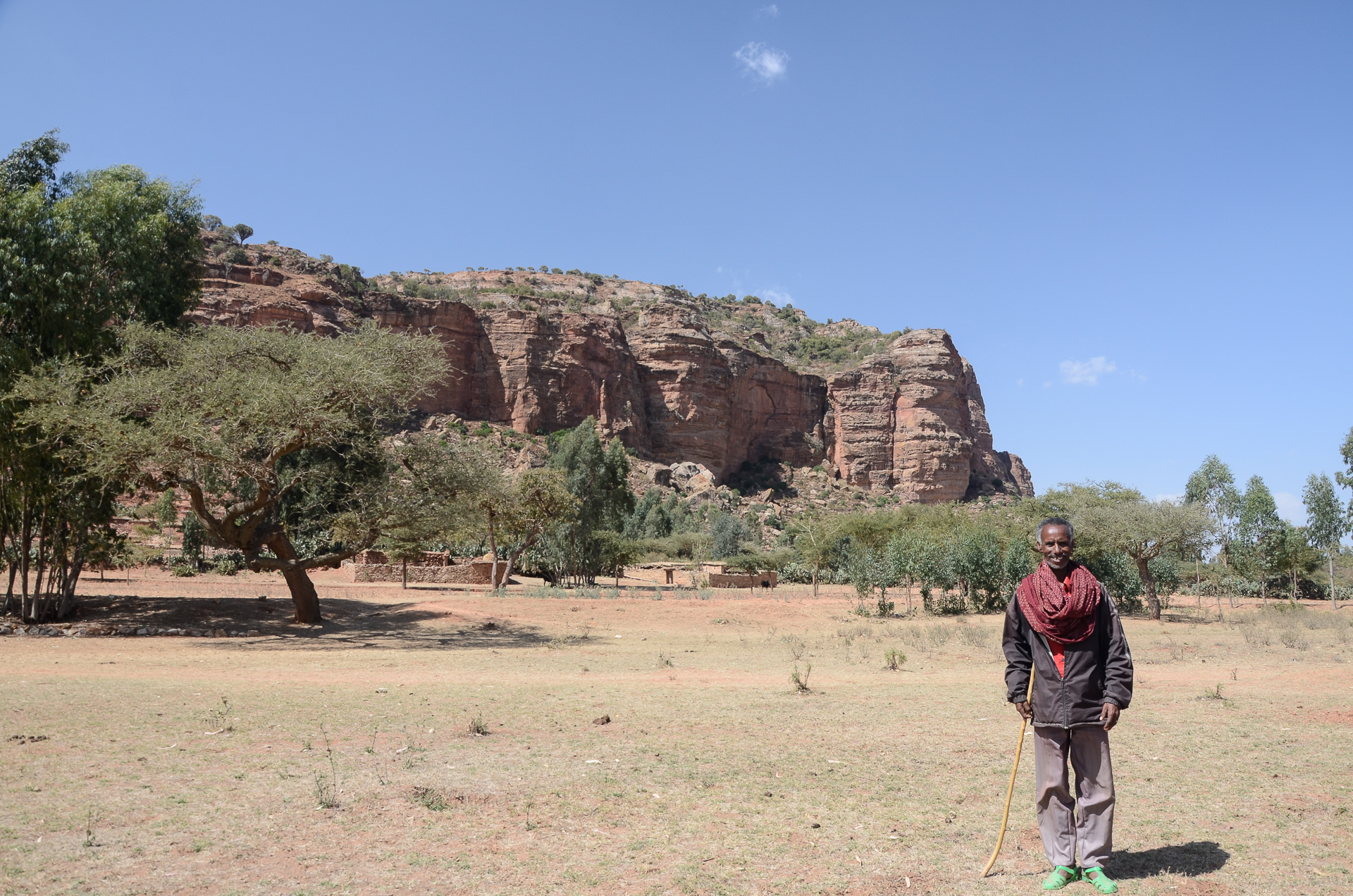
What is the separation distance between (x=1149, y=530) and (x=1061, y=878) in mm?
26078

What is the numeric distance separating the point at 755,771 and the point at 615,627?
49.7 feet

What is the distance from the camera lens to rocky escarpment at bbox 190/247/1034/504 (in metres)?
75.8

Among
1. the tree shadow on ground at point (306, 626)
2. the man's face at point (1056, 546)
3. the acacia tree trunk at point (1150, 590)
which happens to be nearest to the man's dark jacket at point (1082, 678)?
the man's face at point (1056, 546)

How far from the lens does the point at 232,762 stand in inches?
250

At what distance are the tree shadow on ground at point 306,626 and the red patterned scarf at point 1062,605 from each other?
44.7 feet

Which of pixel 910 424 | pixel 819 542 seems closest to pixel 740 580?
pixel 819 542

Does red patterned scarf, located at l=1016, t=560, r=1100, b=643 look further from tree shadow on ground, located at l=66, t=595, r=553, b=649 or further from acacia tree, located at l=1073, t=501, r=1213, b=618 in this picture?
acacia tree, located at l=1073, t=501, r=1213, b=618

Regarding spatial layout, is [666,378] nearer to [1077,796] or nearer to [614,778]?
[614,778]

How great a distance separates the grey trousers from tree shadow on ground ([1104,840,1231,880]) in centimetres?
17

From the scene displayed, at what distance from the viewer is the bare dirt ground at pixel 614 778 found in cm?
429

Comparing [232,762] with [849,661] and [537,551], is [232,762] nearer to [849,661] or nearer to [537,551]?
[849,661]

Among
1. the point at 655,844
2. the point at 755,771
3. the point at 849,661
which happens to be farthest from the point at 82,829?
the point at 849,661

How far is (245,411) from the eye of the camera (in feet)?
52.9

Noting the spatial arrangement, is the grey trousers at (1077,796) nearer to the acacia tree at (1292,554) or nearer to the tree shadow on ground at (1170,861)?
the tree shadow on ground at (1170,861)
